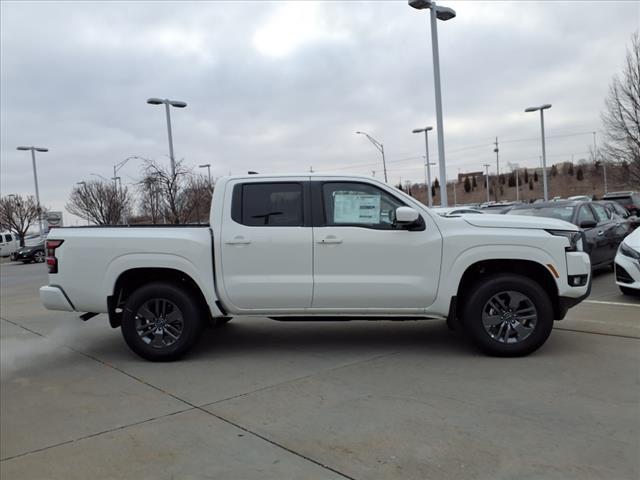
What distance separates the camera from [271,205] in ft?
19.5

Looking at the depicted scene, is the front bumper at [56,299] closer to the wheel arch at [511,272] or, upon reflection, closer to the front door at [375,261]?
the front door at [375,261]

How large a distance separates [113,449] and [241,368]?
1953 mm

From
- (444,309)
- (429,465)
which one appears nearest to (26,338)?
(444,309)

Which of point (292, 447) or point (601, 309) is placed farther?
point (601, 309)

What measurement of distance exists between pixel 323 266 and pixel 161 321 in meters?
1.87

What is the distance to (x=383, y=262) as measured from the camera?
223 inches

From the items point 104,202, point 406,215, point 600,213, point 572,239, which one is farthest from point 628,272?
point 104,202

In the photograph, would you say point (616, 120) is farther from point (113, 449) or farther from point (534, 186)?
point (534, 186)

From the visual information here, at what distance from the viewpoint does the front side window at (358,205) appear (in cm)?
579

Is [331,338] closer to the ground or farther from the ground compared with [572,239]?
closer to the ground

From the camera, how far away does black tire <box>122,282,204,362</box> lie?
5.89 meters

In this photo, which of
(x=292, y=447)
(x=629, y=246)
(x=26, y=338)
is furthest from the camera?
(x=629, y=246)

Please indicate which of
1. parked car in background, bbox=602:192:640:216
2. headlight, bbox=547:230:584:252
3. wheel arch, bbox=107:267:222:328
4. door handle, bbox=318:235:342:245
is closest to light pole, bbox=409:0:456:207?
headlight, bbox=547:230:584:252

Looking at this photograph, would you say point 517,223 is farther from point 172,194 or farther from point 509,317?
point 172,194
